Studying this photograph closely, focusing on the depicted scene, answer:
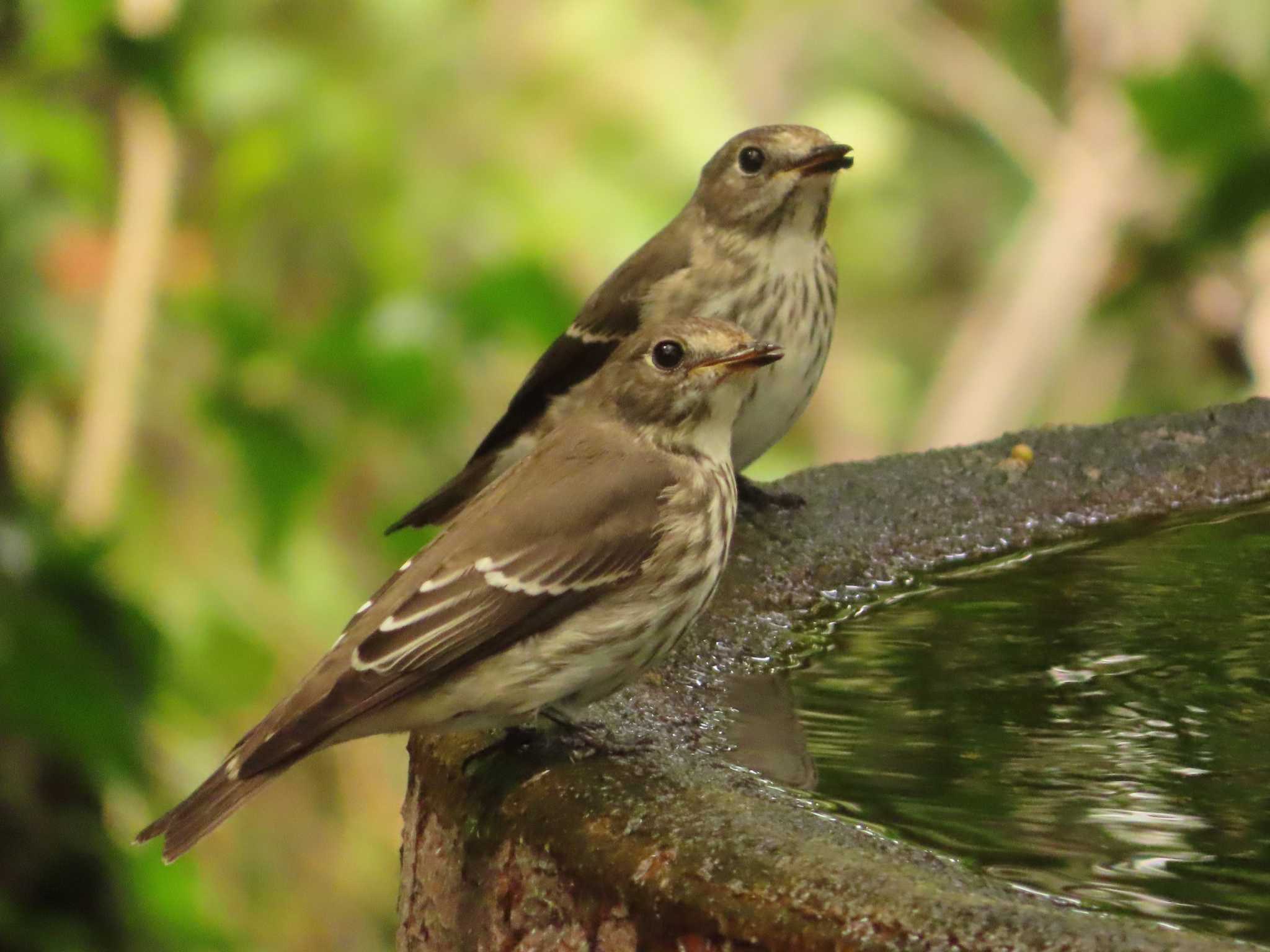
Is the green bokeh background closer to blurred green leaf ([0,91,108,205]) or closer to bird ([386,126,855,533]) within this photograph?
blurred green leaf ([0,91,108,205])

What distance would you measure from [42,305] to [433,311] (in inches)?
62.3

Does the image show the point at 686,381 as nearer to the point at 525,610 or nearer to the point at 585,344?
the point at 525,610

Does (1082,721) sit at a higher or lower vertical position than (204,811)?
higher

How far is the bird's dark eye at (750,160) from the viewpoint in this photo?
165 inches

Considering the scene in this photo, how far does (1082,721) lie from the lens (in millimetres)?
2645

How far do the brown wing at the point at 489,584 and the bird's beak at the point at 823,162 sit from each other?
51.0 inches

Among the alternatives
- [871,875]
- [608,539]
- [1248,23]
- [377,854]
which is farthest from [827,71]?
[871,875]

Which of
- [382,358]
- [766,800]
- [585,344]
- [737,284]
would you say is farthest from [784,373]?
[766,800]

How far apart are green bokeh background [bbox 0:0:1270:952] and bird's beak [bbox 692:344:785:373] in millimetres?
624

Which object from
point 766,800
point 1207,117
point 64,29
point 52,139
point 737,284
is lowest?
point 766,800

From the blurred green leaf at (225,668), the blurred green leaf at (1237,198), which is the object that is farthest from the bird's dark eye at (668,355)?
the blurred green leaf at (1237,198)

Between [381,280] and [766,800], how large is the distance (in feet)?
10.2

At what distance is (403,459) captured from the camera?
5824 mm

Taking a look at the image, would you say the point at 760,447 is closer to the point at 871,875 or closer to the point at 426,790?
the point at 426,790
